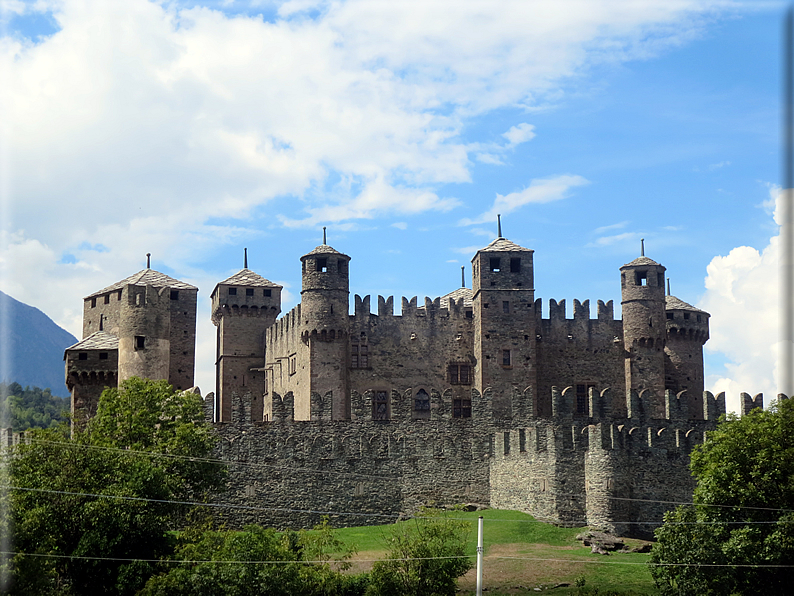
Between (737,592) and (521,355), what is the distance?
26.8m

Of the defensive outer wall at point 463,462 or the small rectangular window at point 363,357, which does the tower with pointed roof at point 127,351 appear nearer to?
the defensive outer wall at point 463,462

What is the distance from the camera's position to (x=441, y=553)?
4119 centimetres

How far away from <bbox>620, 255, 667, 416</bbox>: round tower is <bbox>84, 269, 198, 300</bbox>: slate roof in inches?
1105

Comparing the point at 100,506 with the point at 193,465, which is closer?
the point at 100,506

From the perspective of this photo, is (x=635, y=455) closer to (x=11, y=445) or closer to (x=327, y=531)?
(x=327, y=531)

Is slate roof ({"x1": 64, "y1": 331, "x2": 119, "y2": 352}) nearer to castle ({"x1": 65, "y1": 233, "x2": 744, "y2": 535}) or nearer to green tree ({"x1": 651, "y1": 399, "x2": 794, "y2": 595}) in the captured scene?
castle ({"x1": 65, "y1": 233, "x2": 744, "y2": 535})

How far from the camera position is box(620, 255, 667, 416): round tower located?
66.8 m

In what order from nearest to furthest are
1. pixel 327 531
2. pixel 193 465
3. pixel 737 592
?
pixel 737 592, pixel 327 531, pixel 193 465

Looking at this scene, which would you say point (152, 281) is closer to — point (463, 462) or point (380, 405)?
point (380, 405)

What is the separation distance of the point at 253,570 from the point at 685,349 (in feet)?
129

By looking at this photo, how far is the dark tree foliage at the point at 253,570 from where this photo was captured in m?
38.8

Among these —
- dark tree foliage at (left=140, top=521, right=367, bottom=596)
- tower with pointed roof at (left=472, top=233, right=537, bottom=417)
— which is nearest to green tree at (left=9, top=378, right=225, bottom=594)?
dark tree foliage at (left=140, top=521, right=367, bottom=596)

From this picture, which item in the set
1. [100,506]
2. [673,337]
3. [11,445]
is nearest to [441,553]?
[100,506]

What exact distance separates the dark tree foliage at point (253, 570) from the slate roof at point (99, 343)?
24.1 meters
